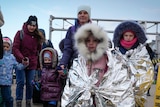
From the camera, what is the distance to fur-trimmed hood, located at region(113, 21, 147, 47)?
4.20 m

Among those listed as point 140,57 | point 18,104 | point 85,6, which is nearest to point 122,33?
point 140,57

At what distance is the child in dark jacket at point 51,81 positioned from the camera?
5.19 m

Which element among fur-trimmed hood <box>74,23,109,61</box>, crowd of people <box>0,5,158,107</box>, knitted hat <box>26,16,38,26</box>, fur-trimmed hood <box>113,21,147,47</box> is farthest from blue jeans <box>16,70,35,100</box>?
fur-trimmed hood <box>74,23,109,61</box>

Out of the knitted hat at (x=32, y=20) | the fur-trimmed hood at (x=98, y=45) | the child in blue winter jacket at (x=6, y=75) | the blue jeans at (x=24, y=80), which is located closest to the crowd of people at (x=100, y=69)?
the fur-trimmed hood at (x=98, y=45)

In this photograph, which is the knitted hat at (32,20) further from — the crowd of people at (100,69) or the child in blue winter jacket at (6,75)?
the crowd of people at (100,69)

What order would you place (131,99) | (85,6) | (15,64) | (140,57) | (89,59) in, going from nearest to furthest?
(131,99)
(89,59)
(140,57)
(85,6)
(15,64)

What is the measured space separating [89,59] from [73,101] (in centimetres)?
53

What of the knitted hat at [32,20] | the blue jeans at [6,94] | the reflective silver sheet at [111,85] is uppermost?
the knitted hat at [32,20]

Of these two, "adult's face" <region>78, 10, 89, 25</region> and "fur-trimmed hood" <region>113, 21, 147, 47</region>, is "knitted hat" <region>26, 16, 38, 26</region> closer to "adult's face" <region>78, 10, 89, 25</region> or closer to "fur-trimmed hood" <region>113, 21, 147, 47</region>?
"adult's face" <region>78, 10, 89, 25</region>

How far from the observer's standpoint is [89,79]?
3.63 m

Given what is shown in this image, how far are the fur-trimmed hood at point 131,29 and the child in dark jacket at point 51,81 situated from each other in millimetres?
1249

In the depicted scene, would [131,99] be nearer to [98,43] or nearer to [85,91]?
[85,91]

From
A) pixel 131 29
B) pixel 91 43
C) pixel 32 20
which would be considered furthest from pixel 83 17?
pixel 32 20

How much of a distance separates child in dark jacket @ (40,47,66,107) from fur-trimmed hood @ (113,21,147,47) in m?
1.25
